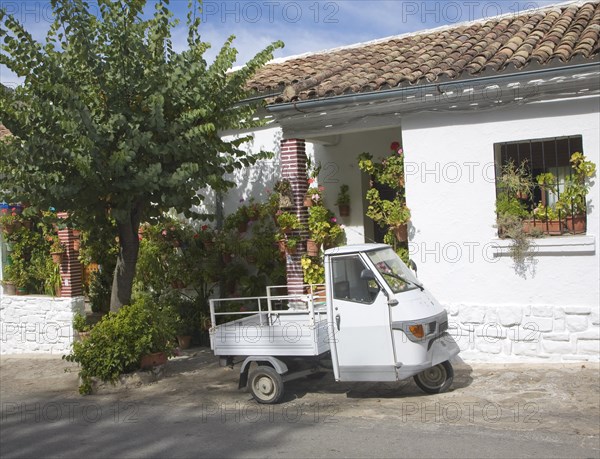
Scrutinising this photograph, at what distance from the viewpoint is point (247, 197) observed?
13.1 metres

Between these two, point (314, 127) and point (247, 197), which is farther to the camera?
point (247, 197)

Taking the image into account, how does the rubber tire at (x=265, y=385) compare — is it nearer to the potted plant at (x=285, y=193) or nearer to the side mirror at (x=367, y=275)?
the side mirror at (x=367, y=275)

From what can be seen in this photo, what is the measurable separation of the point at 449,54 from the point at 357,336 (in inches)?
211

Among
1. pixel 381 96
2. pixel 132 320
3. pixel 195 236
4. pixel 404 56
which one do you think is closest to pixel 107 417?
pixel 132 320

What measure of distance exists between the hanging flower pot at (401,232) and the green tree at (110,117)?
283cm

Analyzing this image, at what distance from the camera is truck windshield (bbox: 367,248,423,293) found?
8.34 metres

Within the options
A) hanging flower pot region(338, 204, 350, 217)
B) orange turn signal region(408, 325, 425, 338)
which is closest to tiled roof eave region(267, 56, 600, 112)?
hanging flower pot region(338, 204, 350, 217)

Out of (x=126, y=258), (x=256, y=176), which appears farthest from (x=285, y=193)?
(x=126, y=258)

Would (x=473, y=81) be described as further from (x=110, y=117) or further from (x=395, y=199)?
(x=110, y=117)

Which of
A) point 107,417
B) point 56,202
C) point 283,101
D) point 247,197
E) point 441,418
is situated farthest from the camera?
point 247,197

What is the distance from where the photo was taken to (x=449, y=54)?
11227mm

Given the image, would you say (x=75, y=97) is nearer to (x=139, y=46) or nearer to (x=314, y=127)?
(x=139, y=46)

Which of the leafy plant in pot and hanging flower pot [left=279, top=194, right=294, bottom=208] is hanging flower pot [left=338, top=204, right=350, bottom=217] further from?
the leafy plant in pot

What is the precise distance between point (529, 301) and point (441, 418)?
3001mm
